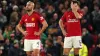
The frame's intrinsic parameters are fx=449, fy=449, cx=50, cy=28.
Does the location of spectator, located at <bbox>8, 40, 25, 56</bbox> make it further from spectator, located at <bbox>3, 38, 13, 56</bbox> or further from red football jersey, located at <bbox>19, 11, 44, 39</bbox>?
red football jersey, located at <bbox>19, 11, 44, 39</bbox>

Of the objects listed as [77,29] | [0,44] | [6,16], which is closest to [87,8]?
[6,16]

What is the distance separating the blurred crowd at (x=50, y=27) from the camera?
20.0 metres

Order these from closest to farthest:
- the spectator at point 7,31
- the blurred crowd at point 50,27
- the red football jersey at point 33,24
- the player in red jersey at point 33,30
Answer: the player in red jersey at point 33,30 < the red football jersey at point 33,24 < the blurred crowd at point 50,27 < the spectator at point 7,31

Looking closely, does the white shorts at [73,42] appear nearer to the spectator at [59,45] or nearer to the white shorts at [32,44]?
the white shorts at [32,44]

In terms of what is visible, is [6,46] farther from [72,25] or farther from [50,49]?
[72,25]

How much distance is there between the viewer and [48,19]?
23.5m

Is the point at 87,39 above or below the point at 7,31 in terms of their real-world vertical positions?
below

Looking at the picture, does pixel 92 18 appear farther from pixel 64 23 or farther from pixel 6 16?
pixel 64 23

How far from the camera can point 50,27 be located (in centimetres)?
2219

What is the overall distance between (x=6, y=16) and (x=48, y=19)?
246 centimetres

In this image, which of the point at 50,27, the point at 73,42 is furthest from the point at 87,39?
the point at 73,42

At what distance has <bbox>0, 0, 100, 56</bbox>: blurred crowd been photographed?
20000 millimetres

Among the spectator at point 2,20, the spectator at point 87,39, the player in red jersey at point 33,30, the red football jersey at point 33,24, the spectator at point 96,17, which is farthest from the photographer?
the spectator at point 2,20

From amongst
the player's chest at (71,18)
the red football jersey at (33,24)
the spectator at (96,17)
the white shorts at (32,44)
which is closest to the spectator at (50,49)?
the spectator at (96,17)
